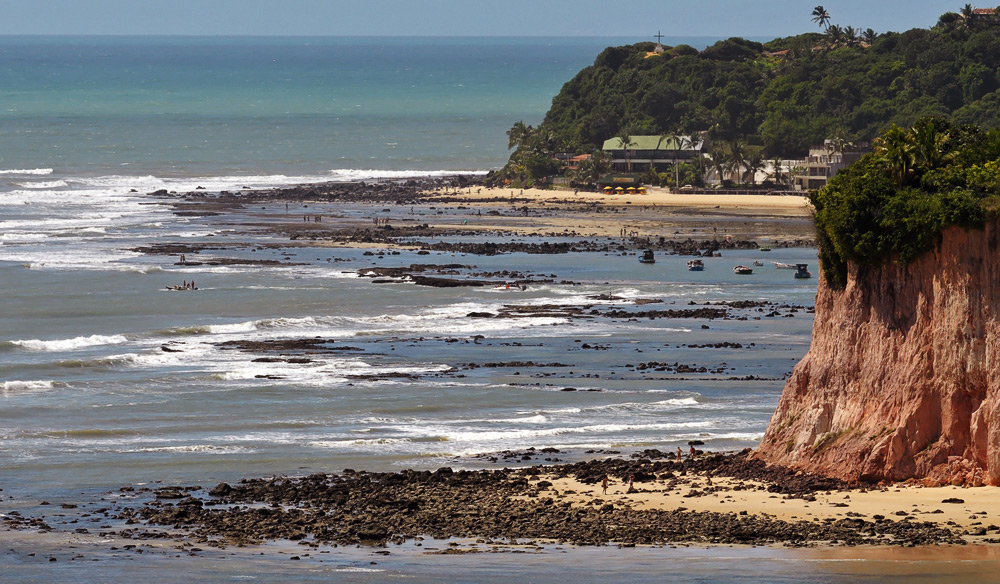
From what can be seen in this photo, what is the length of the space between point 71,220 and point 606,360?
7034 cm

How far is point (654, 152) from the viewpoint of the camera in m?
147

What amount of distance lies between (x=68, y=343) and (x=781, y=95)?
111313 millimetres

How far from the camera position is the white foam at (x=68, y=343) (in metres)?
60.7

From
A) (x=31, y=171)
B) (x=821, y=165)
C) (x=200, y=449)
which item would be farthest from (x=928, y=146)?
(x=31, y=171)

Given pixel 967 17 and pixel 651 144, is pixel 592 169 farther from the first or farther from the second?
pixel 967 17

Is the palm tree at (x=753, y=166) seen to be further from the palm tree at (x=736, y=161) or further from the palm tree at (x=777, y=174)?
the palm tree at (x=777, y=174)

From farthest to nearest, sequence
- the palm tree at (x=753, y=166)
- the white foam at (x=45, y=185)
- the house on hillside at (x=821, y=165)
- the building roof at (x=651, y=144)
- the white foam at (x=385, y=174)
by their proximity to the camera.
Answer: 1. the white foam at (x=385, y=174)
2. the building roof at (x=651, y=144)
3. the white foam at (x=45, y=185)
4. the palm tree at (x=753, y=166)
5. the house on hillside at (x=821, y=165)

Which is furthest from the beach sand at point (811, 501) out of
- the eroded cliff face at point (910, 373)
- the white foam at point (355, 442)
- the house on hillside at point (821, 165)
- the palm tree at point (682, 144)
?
the palm tree at point (682, 144)

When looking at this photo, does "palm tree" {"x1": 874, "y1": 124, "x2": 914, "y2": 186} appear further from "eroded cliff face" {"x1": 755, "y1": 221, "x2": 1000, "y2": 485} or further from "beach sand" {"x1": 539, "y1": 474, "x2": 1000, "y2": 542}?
"beach sand" {"x1": 539, "y1": 474, "x2": 1000, "y2": 542}

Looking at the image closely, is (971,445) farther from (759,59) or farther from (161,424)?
(759,59)

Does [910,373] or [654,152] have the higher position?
[654,152]

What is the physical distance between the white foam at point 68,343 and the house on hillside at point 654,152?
9107 cm

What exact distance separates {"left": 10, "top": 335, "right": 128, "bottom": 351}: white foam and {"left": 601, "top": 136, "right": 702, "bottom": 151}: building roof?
9270 centimetres

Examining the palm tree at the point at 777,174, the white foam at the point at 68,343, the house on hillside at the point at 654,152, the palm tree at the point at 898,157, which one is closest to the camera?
the palm tree at the point at 898,157
